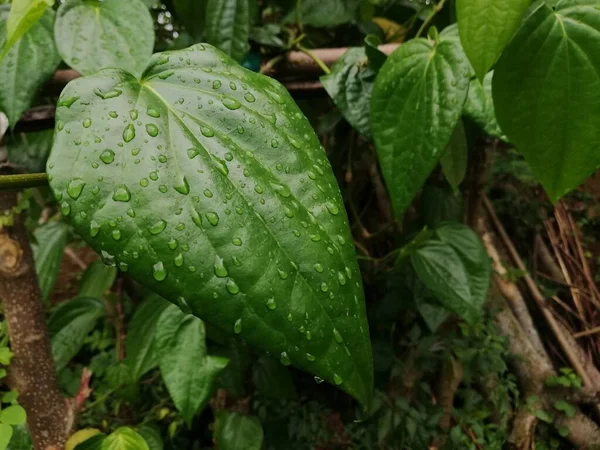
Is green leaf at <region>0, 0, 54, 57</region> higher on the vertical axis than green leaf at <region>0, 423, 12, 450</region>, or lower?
higher

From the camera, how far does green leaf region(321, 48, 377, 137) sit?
60cm

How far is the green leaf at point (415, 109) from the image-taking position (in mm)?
457

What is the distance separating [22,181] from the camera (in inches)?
11.6

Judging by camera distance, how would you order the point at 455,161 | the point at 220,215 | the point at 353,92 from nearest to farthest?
the point at 220,215 → the point at 353,92 → the point at 455,161

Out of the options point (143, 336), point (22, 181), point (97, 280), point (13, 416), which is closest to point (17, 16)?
point (22, 181)

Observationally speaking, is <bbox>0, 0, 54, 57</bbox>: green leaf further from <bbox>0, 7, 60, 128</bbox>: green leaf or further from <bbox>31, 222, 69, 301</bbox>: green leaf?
<bbox>31, 222, 69, 301</bbox>: green leaf

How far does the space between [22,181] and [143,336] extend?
1.56 feet

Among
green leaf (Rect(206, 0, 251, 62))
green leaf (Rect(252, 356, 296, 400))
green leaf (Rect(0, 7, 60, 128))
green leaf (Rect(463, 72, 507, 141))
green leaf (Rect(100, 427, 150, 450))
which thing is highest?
green leaf (Rect(463, 72, 507, 141))

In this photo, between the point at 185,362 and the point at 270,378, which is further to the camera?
the point at 270,378

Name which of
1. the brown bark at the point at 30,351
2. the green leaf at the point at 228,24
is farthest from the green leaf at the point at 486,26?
the brown bark at the point at 30,351

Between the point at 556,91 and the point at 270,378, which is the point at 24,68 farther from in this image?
the point at 270,378

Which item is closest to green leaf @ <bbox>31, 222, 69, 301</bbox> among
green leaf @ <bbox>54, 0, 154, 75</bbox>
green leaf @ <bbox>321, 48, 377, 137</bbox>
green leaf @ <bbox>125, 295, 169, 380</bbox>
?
green leaf @ <bbox>125, 295, 169, 380</bbox>

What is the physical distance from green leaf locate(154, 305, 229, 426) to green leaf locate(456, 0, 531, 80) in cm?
44

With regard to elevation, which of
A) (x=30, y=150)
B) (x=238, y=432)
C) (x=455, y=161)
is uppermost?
(x=455, y=161)
